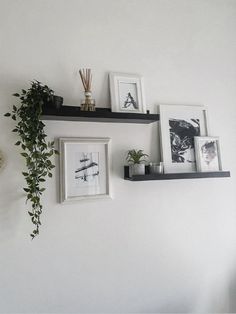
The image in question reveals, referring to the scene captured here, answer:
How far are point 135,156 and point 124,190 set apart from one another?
23cm

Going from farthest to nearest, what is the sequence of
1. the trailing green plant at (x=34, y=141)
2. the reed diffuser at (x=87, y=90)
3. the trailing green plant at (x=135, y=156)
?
the trailing green plant at (x=135, y=156) → the reed diffuser at (x=87, y=90) → the trailing green plant at (x=34, y=141)

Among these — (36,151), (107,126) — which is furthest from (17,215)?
(107,126)

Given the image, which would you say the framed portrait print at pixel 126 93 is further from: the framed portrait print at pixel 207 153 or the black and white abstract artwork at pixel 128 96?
the framed portrait print at pixel 207 153

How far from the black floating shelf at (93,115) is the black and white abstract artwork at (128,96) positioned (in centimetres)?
10

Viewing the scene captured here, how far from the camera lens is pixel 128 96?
58.6 inches

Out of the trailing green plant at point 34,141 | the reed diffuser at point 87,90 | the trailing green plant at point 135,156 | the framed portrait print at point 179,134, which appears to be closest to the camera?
the trailing green plant at point 34,141

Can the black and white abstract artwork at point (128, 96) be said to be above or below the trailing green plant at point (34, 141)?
above

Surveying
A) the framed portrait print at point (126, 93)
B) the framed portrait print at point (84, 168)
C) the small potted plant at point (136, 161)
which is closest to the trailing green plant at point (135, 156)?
the small potted plant at point (136, 161)

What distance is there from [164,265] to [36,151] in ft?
3.56

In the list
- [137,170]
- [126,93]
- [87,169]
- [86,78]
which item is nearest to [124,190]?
[137,170]

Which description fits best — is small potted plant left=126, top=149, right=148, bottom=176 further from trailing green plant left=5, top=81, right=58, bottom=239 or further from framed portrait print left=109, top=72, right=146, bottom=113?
trailing green plant left=5, top=81, right=58, bottom=239

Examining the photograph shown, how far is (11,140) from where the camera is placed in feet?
4.17

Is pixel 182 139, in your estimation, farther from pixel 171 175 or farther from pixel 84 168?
pixel 84 168

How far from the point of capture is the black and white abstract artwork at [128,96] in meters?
1.47
